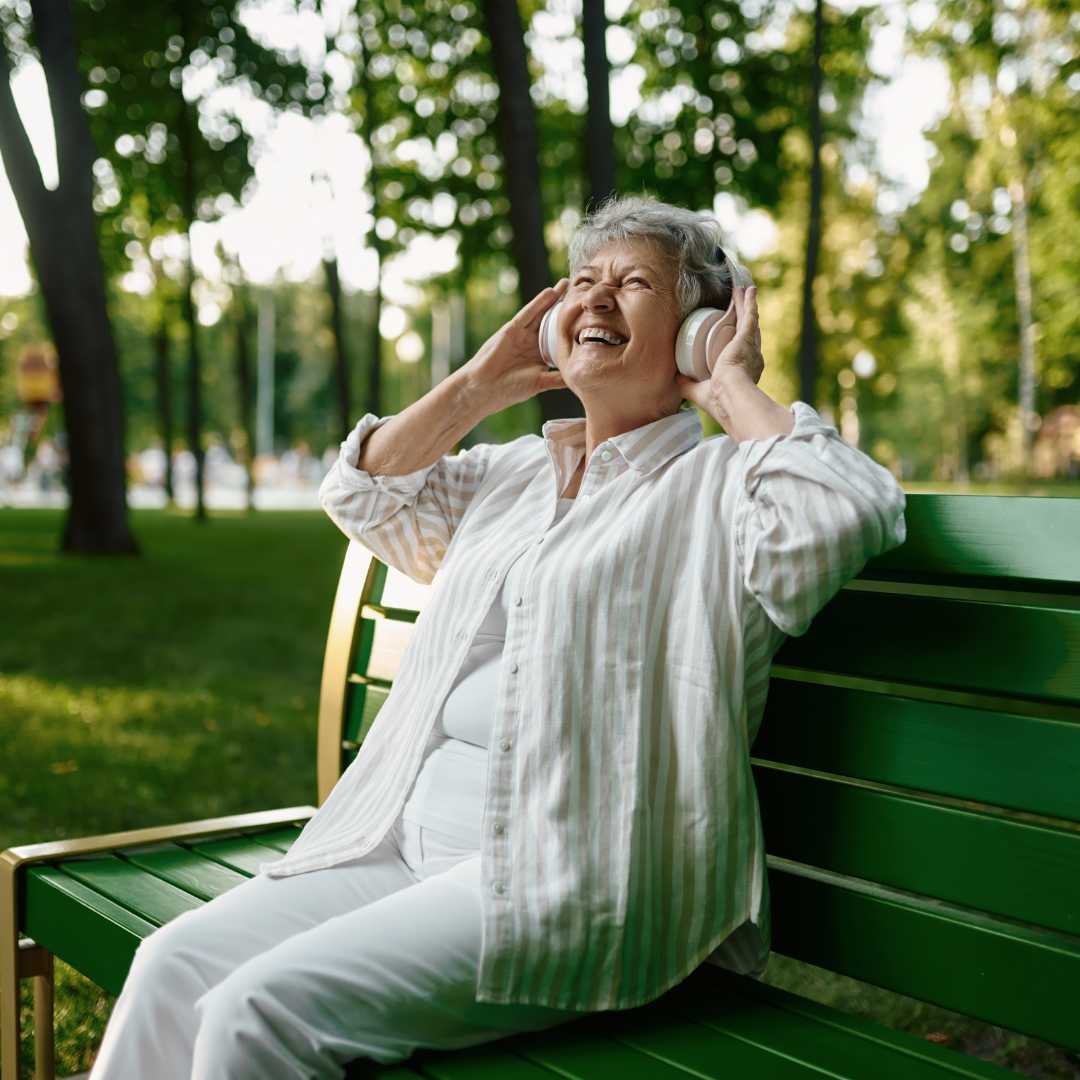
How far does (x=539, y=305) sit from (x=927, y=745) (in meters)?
1.19

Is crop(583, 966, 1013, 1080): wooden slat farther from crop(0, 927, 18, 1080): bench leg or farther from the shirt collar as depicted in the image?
crop(0, 927, 18, 1080): bench leg

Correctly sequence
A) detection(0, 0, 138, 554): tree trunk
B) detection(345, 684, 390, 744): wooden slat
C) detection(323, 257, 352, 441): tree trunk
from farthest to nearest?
detection(323, 257, 352, 441): tree trunk → detection(0, 0, 138, 554): tree trunk → detection(345, 684, 390, 744): wooden slat

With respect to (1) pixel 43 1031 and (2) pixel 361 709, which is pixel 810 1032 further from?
(1) pixel 43 1031

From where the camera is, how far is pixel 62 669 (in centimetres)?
853

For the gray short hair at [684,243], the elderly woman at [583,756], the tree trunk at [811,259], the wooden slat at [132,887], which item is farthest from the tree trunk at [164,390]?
the elderly woman at [583,756]

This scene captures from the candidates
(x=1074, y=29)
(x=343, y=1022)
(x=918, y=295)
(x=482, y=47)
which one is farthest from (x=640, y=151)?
(x=918, y=295)

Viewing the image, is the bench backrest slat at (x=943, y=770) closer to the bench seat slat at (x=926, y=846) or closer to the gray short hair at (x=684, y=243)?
the bench seat slat at (x=926, y=846)

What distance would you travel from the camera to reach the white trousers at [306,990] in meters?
1.90

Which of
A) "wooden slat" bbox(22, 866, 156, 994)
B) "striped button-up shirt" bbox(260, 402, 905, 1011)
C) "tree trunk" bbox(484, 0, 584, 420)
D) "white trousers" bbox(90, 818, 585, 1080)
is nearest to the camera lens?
"white trousers" bbox(90, 818, 585, 1080)

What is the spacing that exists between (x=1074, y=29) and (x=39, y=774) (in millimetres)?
17352

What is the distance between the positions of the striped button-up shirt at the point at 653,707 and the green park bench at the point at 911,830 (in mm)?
105

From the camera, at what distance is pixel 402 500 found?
2.85 m

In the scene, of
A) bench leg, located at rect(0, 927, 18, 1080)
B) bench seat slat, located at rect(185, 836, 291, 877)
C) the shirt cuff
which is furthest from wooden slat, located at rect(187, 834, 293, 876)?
the shirt cuff

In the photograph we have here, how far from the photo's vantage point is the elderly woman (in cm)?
198
